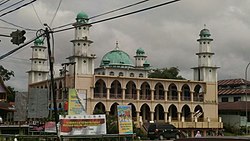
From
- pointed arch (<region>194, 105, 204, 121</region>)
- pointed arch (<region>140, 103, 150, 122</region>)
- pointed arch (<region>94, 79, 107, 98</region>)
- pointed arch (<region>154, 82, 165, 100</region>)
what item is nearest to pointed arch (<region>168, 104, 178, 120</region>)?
pointed arch (<region>154, 82, 165, 100</region>)

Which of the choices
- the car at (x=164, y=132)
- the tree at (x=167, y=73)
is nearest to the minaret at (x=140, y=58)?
the tree at (x=167, y=73)

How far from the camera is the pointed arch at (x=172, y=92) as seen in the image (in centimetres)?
6488

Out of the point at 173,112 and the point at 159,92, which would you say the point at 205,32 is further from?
the point at 173,112

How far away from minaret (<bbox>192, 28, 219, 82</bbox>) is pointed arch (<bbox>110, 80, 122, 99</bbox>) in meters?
14.2

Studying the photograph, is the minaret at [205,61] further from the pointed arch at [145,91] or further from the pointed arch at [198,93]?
the pointed arch at [145,91]

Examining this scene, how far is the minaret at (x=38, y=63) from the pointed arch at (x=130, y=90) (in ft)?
59.8

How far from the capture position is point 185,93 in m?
68.2

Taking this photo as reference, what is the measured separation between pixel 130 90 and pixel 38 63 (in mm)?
19681

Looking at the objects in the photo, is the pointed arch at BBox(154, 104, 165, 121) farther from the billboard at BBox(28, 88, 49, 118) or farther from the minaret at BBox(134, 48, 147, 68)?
the billboard at BBox(28, 88, 49, 118)

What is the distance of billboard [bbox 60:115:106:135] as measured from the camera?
85.3 feet

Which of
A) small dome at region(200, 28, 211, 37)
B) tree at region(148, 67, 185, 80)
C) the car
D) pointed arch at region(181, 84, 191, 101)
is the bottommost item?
the car

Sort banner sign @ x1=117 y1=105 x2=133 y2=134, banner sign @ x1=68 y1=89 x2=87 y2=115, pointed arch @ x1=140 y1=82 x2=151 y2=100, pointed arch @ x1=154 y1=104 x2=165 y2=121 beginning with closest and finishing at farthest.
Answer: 1. banner sign @ x1=117 y1=105 x2=133 y2=134
2. banner sign @ x1=68 y1=89 x2=87 y2=115
3. pointed arch @ x1=140 y1=82 x2=151 y2=100
4. pointed arch @ x1=154 y1=104 x2=165 y2=121

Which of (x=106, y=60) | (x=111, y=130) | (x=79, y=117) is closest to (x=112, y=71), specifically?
(x=106, y=60)

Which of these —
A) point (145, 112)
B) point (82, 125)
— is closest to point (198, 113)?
point (145, 112)
